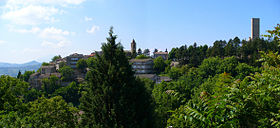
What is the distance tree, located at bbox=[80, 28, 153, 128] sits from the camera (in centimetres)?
680

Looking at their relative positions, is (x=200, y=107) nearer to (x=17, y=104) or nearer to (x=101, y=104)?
(x=101, y=104)

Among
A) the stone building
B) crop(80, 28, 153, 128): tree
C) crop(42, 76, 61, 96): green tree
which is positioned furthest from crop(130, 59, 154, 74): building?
crop(80, 28, 153, 128): tree

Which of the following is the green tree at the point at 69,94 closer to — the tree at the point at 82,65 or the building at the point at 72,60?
the tree at the point at 82,65

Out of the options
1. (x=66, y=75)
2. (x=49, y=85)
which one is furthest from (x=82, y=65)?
(x=49, y=85)

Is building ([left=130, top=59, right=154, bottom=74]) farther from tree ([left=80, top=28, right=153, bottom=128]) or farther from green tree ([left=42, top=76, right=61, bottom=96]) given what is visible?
tree ([left=80, top=28, right=153, bottom=128])

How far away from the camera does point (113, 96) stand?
6.88 metres

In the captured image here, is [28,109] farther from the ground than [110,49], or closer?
closer

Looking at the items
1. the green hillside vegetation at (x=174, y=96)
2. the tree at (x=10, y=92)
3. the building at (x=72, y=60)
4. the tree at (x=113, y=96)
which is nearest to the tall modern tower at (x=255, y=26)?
the building at (x=72, y=60)

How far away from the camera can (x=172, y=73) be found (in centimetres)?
7056

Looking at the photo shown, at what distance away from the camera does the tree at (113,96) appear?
6.80 metres

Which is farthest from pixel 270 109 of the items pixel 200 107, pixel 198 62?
pixel 198 62

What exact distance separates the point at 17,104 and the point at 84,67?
72.2 m

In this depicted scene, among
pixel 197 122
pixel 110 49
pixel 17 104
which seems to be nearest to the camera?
pixel 197 122

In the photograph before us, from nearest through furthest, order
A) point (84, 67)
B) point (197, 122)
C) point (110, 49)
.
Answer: point (197, 122)
point (110, 49)
point (84, 67)
